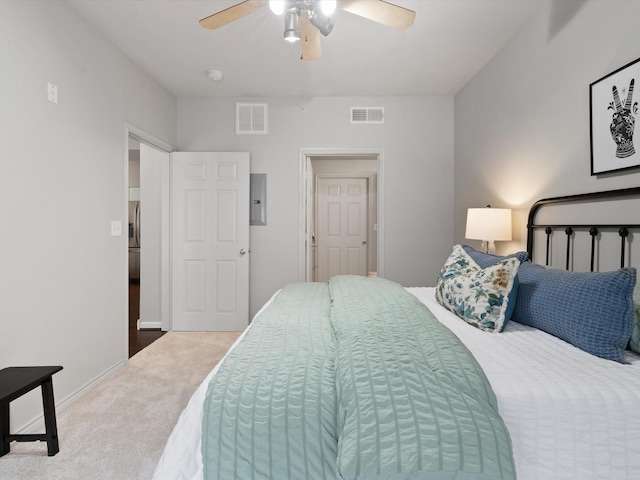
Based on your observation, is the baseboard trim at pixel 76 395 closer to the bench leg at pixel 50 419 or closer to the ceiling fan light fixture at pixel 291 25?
the bench leg at pixel 50 419

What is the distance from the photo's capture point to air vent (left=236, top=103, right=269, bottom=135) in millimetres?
4078

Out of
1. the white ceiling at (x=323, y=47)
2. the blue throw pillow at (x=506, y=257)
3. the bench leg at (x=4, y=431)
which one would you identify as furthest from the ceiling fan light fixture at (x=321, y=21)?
the bench leg at (x=4, y=431)

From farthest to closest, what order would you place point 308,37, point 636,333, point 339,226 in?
point 339,226 → point 308,37 → point 636,333

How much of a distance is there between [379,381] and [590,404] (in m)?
0.65

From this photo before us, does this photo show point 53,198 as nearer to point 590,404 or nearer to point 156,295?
point 156,295

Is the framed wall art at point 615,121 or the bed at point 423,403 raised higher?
the framed wall art at point 615,121

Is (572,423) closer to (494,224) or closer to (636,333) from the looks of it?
(636,333)

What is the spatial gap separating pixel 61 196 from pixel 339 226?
4440mm

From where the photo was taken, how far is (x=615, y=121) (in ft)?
6.03

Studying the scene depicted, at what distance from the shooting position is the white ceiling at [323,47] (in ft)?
8.05

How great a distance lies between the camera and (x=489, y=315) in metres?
1.72

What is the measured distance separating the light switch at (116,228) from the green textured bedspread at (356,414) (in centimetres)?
209

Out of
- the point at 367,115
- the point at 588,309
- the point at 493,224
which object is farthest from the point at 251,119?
the point at 588,309

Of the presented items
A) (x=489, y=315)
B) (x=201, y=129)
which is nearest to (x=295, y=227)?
(x=201, y=129)
